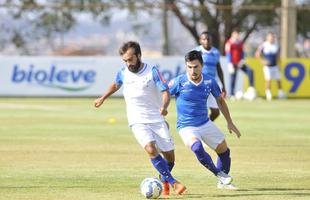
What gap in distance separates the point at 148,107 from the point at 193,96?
0.58 metres

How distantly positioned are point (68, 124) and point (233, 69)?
10200mm

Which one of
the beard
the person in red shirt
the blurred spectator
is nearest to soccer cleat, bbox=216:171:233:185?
the beard

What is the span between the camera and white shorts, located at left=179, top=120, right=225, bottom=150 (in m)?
11.8

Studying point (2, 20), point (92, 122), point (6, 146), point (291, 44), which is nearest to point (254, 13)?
point (291, 44)

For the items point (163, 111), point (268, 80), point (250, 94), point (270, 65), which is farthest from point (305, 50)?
point (163, 111)

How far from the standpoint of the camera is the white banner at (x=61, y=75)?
Result: 32.1m

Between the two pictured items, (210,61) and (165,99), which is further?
(210,61)

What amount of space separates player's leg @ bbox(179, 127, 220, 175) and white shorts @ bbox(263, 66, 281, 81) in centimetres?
1967

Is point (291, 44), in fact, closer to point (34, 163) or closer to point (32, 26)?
point (32, 26)

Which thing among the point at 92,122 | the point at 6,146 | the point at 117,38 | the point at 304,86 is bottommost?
the point at 117,38

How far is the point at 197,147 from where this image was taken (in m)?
11.6

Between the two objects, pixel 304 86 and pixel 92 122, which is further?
pixel 304 86

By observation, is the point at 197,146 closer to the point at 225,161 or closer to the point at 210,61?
the point at 225,161

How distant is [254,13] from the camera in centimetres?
4516
